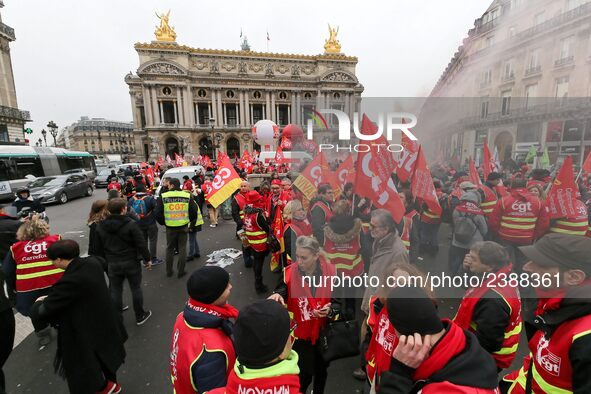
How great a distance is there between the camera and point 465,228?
441 centimetres

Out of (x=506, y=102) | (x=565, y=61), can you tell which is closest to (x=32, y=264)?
(x=565, y=61)

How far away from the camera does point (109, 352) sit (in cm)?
248

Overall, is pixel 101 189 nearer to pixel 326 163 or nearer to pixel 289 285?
pixel 326 163

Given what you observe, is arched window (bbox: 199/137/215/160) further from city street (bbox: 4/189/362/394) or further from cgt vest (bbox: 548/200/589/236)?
cgt vest (bbox: 548/200/589/236)

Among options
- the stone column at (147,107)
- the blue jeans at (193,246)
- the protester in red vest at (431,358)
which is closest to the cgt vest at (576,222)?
the protester in red vest at (431,358)

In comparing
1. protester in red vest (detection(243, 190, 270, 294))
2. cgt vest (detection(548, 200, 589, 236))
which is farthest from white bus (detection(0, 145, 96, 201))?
cgt vest (detection(548, 200, 589, 236))

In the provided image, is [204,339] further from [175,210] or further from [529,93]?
[529,93]

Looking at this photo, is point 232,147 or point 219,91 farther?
point 232,147

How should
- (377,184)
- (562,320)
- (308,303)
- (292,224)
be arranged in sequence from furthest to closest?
1. (292,224)
2. (377,184)
3. (308,303)
4. (562,320)

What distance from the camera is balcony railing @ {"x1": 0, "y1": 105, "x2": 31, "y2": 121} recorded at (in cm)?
2903

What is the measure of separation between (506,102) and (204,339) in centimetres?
481

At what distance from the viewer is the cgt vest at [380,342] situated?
1679 millimetres

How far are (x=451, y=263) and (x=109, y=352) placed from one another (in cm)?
479

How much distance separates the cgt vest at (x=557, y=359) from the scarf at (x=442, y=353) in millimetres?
687
